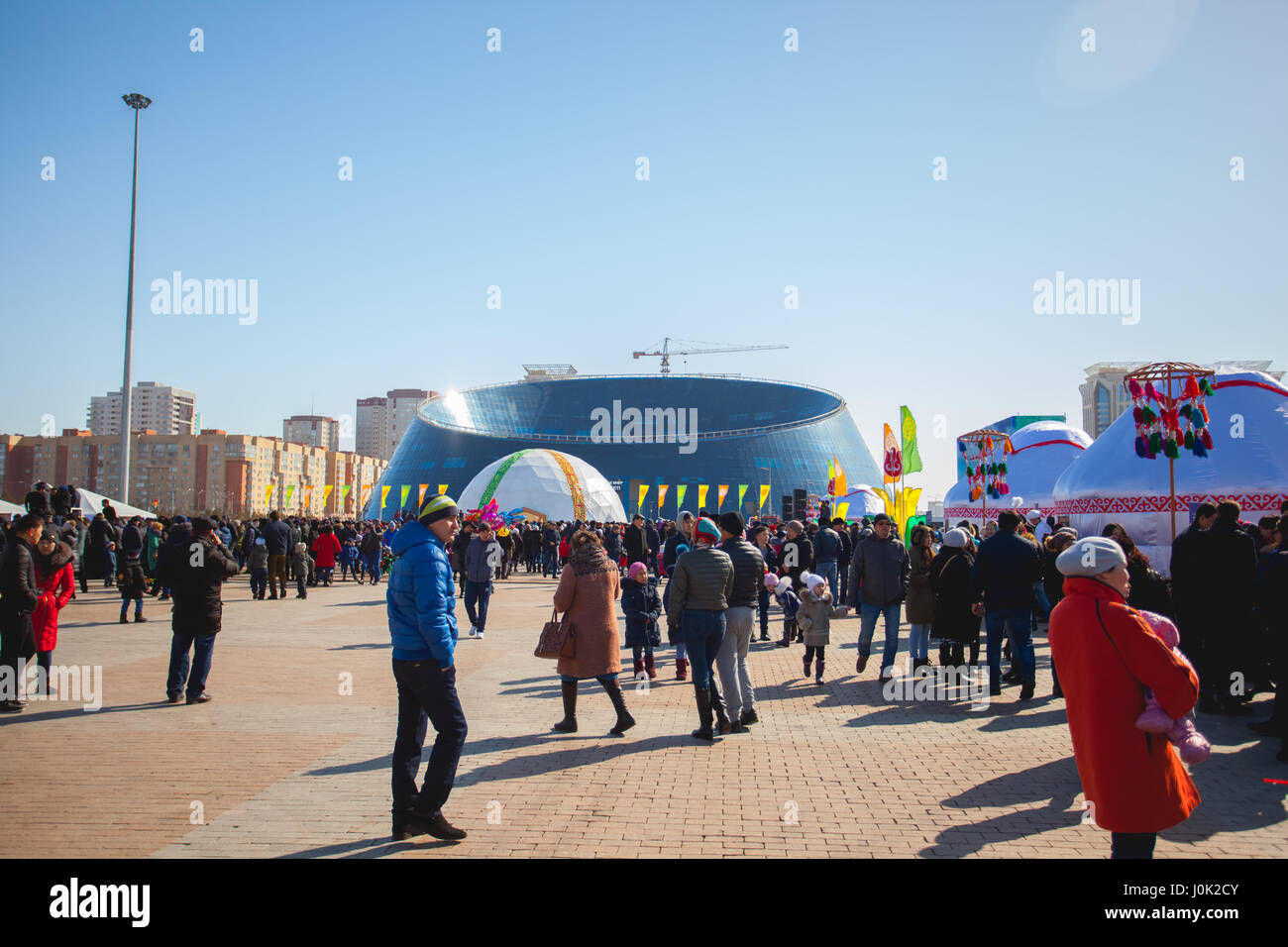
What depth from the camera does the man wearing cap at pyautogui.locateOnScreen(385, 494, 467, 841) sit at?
4.71 meters

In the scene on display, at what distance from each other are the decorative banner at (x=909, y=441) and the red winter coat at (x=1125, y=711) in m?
21.2

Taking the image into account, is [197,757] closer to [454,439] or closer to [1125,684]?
[1125,684]

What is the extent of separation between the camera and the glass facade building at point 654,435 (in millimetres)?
80938

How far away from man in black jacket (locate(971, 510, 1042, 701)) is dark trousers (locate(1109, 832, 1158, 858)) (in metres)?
5.36

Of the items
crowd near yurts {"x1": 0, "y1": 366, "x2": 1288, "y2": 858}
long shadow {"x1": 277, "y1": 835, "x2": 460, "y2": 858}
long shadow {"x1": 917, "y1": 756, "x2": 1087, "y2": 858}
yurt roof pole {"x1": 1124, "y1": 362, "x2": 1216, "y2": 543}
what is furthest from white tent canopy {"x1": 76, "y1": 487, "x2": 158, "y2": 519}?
yurt roof pole {"x1": 1124, "y1": 362, "x2": 1216, "y2": 543}

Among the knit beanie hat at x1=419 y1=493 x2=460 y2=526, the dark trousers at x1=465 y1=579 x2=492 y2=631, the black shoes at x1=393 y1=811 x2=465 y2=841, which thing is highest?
the knit beanie hat at x1=419 y1=493 x2=460 y2=526

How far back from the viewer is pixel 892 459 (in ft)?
81.9

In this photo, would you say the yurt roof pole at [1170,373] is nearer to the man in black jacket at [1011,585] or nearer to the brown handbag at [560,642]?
the man in black jacket at [1011,585]

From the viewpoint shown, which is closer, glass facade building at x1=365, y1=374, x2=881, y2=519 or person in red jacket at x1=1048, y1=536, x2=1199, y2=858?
person in red jacket at x1=1048, y1=536, x2=1199, y2=858

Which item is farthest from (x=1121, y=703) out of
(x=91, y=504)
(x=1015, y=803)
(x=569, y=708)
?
(x=91, y=504)

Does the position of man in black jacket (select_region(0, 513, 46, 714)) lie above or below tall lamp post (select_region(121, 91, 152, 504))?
below

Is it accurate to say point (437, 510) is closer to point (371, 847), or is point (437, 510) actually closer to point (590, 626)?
point (371, 847)

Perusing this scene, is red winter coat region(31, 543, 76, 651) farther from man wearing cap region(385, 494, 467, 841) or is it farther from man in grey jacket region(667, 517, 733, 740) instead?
man in grey jacket region(667, 517, 733, 740)

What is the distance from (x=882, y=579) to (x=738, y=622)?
3.05 metres
